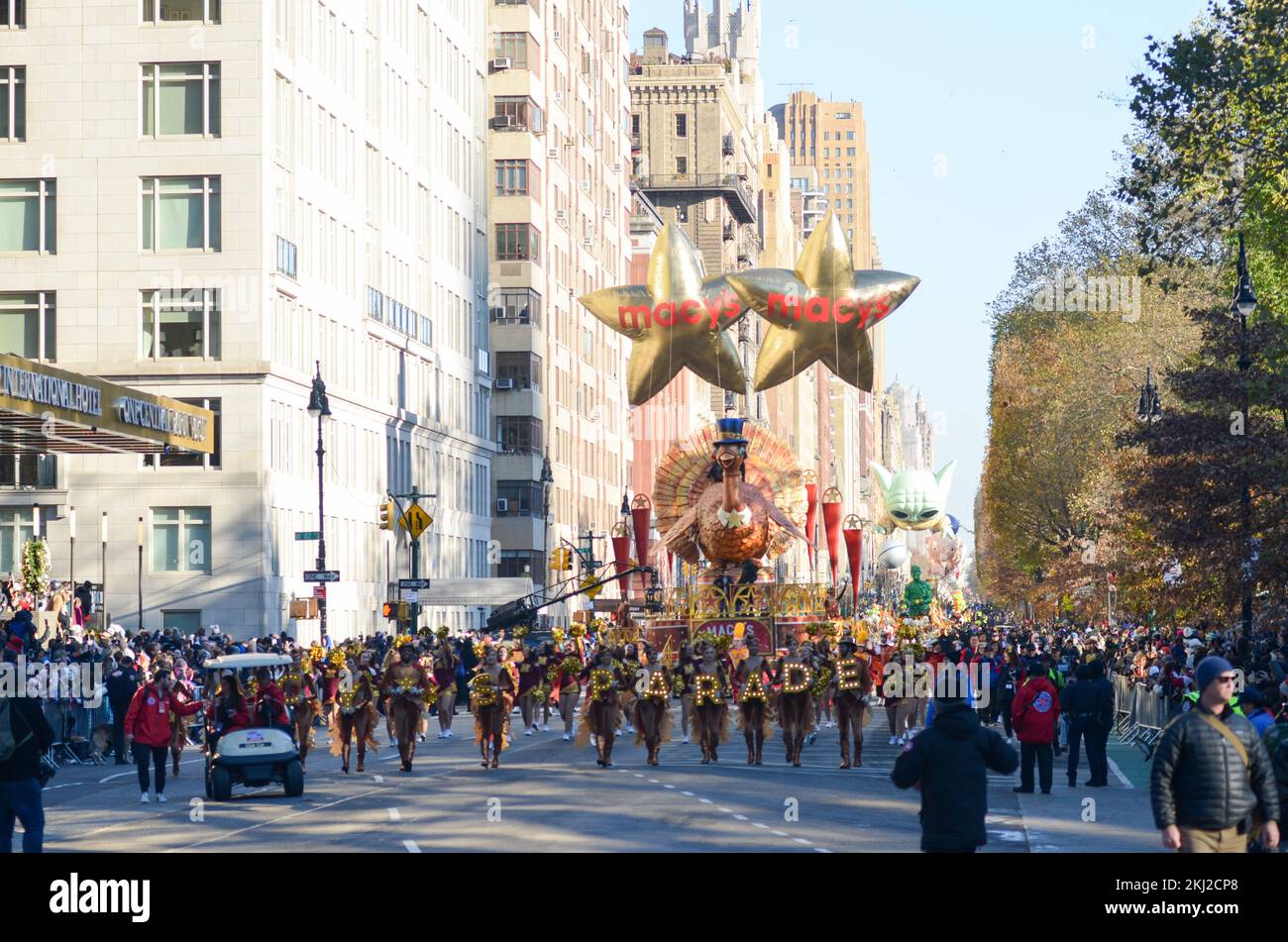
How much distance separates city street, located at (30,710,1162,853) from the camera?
19.6m

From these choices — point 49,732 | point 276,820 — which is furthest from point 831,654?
point 49,732

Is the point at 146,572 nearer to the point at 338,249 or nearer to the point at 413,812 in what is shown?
the point at 338,249

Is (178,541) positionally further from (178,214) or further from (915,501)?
(915,501)

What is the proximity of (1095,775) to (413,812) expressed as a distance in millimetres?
9040

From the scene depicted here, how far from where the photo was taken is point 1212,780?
1213 centimetres

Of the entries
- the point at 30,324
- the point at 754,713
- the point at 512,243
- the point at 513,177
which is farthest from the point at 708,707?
the point at 513,177

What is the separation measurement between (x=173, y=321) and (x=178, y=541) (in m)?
5.58

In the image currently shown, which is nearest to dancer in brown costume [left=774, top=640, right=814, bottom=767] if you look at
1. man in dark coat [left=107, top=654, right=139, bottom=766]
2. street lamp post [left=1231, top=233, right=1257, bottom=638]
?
street lamp post [left=1231, top=233, right=1257, bottom=638]

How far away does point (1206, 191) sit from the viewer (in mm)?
36188

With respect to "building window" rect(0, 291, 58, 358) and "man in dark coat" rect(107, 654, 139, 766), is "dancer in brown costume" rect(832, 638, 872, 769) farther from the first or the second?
"building window" rect(0, 291, 58, 358)

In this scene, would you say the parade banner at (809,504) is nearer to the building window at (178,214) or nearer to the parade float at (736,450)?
the parade float at (736,450)

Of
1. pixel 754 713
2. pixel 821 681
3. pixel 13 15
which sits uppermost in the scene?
pixel 13 15

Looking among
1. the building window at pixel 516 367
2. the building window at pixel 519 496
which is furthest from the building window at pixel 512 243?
the building window at pixel 519 496
